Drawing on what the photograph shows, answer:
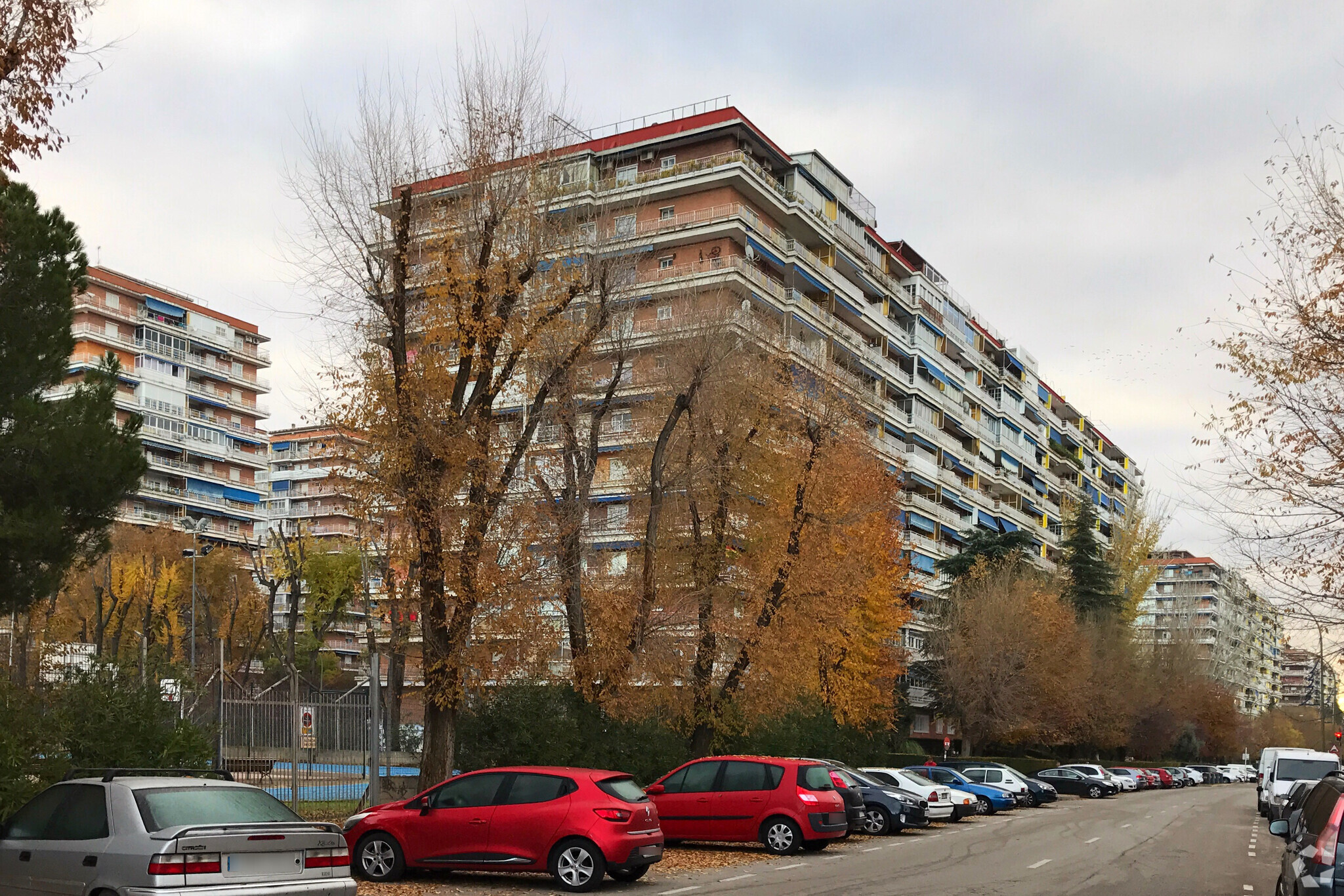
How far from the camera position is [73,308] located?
75.0 feet

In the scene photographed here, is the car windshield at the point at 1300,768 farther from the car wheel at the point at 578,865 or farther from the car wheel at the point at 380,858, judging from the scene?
the car wheel at the point at 380,858

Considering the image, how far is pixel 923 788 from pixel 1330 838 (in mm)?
A: 21827

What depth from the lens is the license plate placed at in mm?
10062

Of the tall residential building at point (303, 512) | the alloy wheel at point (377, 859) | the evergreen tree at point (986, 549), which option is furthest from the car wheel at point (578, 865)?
the tall residential building at point (303, 512)

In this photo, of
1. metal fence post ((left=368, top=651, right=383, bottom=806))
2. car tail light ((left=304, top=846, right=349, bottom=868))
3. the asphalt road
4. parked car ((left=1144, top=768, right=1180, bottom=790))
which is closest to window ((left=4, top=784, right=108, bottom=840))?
car tail light ((left=304, top=846, right=349, bottom=868))

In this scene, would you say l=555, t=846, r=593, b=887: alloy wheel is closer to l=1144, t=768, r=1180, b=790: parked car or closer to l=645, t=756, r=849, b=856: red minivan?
l=645, t=756, r=849, b=856: red minivan

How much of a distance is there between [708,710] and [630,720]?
3.69 metres

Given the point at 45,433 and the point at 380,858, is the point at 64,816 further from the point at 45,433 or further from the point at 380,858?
the point at 45,433

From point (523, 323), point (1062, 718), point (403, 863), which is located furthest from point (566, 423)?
point (1062, 718)

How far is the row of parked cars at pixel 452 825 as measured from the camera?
10.1 metres

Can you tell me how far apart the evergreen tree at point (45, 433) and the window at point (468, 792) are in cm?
837

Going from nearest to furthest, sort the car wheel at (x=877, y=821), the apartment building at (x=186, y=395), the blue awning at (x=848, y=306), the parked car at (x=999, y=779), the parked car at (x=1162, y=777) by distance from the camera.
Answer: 1. the car wheel at (x=877, y=821)
2. the parked car at (x=999, y=779)
3. the blue awning at (x=848, y=306)
4. the parked car at (x=1162, y=777)
5. the apartment building at (x=186, y=395)

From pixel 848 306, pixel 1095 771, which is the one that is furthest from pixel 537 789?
pixel 848 306

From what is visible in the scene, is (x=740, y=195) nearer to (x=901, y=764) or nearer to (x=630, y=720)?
(x=901, y=764)
